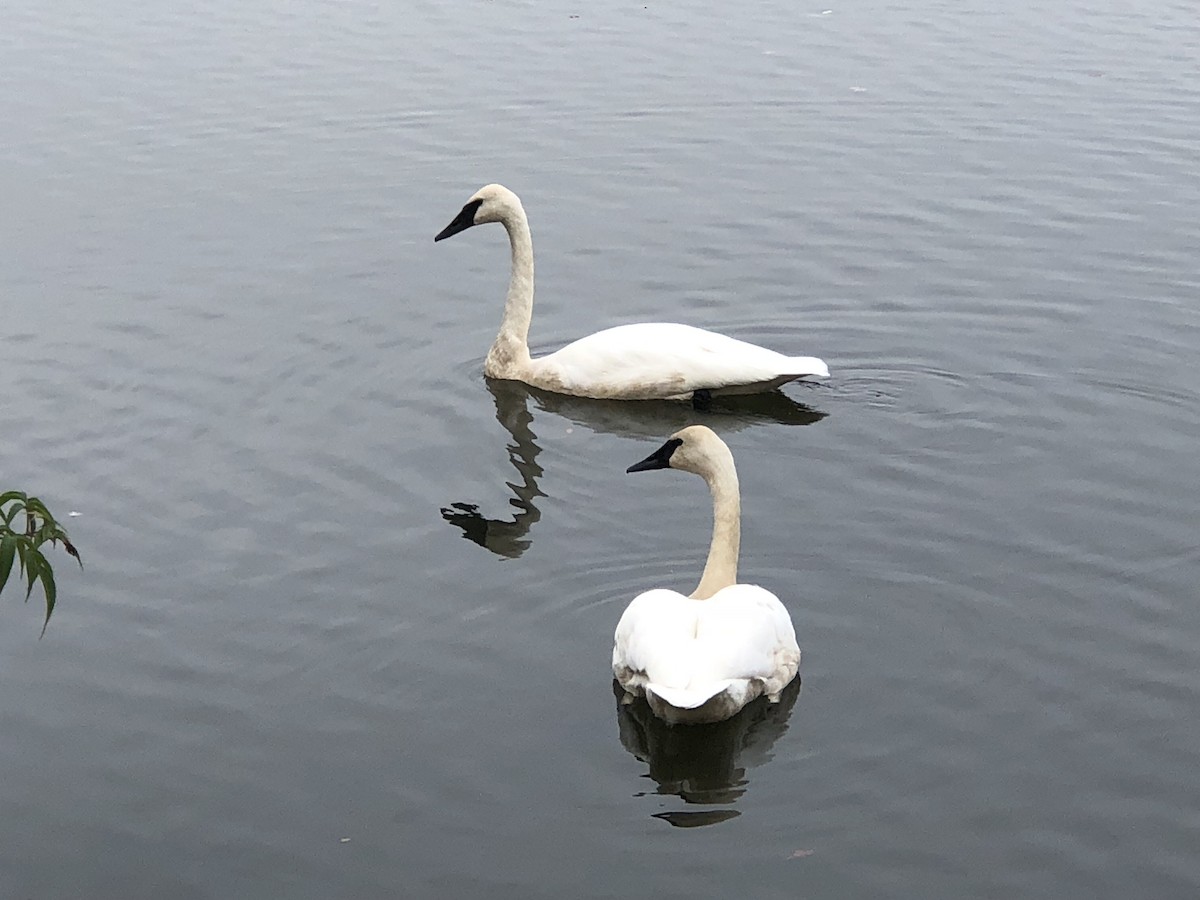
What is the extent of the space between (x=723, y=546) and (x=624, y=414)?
10.2ft

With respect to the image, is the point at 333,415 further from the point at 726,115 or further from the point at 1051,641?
the point at 726,115

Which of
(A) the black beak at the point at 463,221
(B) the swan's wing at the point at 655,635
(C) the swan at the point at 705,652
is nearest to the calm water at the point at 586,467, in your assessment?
(C) the swan at the point at 705,652

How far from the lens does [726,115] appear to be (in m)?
16.2

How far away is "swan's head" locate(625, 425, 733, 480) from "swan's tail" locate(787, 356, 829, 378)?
2.26 m

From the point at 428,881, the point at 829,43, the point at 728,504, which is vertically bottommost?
the point at 428,881

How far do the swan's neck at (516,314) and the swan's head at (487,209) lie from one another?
1.5 inches

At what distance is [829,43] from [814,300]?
682 centimetres

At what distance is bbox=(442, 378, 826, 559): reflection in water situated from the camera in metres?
10.4

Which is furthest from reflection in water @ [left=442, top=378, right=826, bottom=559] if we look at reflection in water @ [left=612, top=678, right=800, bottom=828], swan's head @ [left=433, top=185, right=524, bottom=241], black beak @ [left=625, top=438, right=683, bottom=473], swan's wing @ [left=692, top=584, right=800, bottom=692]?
reflection in water @ [left=612, top=678, right=800, bottom=828]

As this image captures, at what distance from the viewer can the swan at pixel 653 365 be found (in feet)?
35.0

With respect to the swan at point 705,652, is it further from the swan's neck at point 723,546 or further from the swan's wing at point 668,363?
the swan's wing at point 668,363

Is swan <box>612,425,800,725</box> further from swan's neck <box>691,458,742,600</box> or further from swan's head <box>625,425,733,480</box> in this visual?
swan's head <box>625,425,733,480</box>

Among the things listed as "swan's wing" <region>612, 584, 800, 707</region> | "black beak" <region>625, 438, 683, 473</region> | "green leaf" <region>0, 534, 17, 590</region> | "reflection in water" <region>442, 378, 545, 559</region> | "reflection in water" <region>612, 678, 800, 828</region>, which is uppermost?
"green leaf" <region>0, 534, 17, 590</region>

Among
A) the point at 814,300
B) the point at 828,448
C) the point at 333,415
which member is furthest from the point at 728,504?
the point at 814,300
